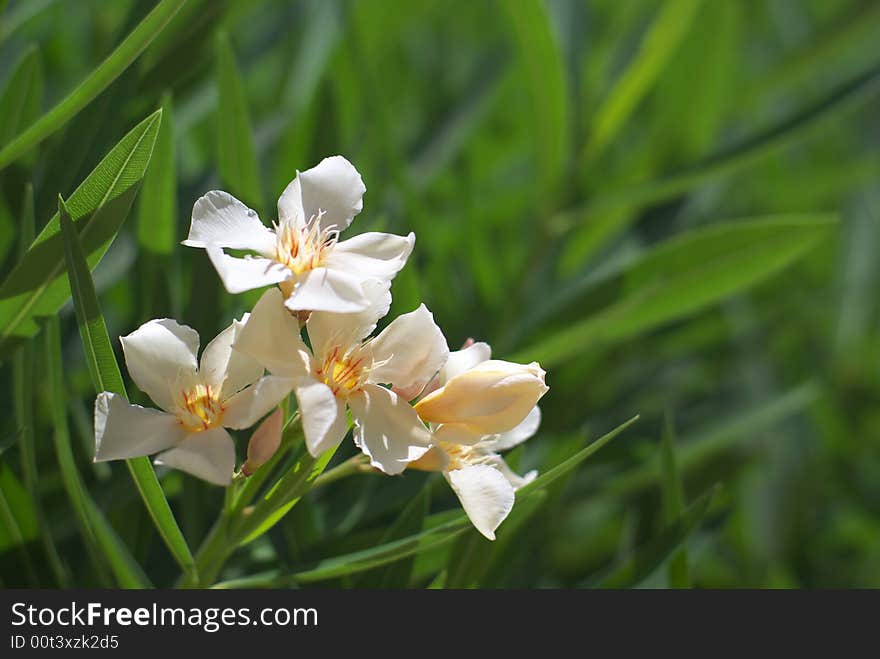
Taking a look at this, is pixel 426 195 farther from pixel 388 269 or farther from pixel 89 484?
pixel 388 269

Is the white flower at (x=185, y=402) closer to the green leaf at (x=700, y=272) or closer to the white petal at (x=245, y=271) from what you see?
the white petal at (x=245, y=271)

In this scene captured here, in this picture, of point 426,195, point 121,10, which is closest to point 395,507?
point 426,195

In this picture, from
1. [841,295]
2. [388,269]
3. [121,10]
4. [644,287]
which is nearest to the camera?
[388,269]

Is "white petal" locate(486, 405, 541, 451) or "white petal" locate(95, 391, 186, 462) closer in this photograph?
"white petal" locate(95, 391, 186, 462)

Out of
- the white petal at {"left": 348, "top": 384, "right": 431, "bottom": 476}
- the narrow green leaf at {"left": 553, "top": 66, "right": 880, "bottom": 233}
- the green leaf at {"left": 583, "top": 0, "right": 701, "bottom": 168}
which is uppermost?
the green leaf at {"left": 583, "top": 0, "right": 701, "bottom": 168}

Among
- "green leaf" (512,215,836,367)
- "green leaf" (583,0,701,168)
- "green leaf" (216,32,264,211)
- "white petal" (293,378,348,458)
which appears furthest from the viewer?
"green leaf" (583,0,701,168)

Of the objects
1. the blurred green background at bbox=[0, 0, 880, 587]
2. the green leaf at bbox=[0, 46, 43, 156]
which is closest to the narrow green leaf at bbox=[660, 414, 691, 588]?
the blurred green background at bbox=[0, 0, 880, 587]

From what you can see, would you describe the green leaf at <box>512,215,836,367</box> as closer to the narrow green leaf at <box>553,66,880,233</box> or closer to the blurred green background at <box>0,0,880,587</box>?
the blurred green background at <box>0,0,880,587</box>
